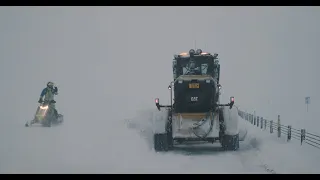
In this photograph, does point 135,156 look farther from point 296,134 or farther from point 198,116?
point 296,134

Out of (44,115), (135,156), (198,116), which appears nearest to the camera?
(135,156)

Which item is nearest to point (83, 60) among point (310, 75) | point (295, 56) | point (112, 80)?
point (112, 80)

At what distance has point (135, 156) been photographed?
16.8 m

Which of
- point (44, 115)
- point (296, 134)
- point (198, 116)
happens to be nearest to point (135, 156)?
point (198, 116)

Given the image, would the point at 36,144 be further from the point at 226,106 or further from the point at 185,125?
the point at 226,106

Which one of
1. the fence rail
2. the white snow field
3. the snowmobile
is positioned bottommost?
the white snow field

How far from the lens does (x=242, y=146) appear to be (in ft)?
65.8

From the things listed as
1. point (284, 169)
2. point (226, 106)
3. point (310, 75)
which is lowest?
point (284, 169)

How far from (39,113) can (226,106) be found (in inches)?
488

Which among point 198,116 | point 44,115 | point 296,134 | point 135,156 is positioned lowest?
point 135,156

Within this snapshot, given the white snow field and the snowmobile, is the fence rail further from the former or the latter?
the snowmobile

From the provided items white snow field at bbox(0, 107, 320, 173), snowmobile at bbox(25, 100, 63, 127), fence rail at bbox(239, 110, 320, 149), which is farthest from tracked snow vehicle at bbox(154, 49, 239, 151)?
snowmobile at bbox(25, 100, 63, 127)

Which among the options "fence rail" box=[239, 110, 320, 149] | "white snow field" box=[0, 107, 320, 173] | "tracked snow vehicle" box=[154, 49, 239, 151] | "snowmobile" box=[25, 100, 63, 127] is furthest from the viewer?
"snowmobile" box=[25, 100, 63, 127]

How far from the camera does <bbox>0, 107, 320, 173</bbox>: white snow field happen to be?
14.2 meters
